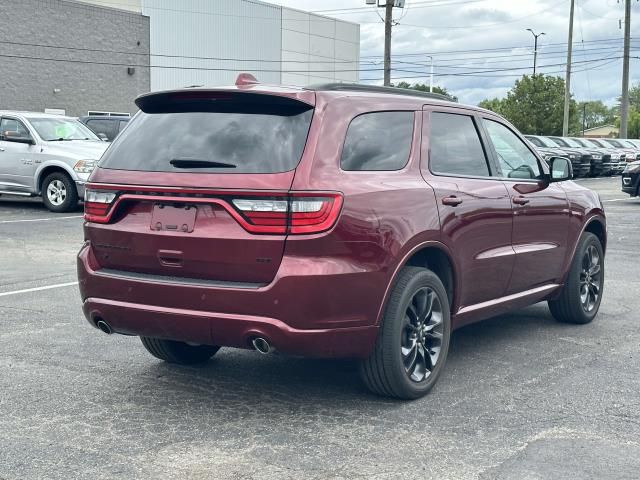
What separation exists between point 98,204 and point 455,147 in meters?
2.26

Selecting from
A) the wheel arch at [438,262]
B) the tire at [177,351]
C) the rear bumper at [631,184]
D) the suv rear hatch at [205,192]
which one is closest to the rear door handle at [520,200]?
the wheel arch at [438,262]

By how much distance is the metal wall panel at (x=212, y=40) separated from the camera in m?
54.1

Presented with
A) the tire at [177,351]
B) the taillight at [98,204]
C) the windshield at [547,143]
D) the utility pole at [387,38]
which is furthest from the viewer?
the utility pole at [387,38]

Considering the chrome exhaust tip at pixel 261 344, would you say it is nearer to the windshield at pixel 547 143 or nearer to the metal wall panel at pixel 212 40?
the windshield at pixel 547 143

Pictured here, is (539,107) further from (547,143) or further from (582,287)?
(582,287)

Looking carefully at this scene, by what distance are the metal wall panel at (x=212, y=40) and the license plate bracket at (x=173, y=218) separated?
4926 centimetres

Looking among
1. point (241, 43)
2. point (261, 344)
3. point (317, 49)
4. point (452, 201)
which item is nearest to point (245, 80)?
point (452, 201)

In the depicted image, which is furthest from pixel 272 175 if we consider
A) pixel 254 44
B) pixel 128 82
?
pixel 254 44

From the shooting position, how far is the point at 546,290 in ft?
22.4

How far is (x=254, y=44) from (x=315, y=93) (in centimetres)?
5929

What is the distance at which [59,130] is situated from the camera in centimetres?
1759

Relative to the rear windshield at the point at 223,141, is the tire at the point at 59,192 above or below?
below

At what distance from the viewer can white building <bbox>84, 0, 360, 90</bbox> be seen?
5422 centimetres

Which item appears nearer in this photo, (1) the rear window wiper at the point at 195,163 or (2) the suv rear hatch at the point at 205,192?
(2) the suv rear hatch at the point at 205,192
